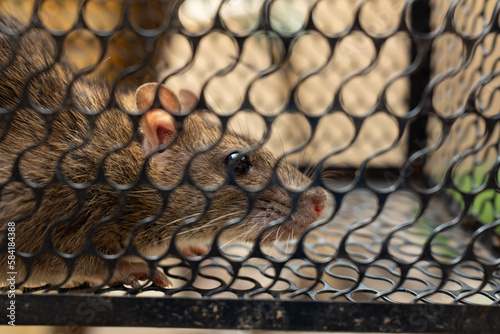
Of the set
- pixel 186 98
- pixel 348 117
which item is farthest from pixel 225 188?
pixel 348 117

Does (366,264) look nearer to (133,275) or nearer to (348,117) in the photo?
(348,117)

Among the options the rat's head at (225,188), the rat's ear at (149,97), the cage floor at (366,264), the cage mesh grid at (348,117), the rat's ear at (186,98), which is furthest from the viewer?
the rat's ear at (186,98)

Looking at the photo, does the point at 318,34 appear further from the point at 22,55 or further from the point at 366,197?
the point at 366,197

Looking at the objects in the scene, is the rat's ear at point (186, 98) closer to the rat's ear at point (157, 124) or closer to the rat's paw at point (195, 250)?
the rat's ear at point (157, 124)

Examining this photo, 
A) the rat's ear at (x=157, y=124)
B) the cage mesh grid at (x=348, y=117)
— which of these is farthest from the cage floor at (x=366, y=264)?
the rat's ear at (x=157, y=124)

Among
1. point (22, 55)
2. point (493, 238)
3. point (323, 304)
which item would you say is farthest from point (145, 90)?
point (493, 238)
